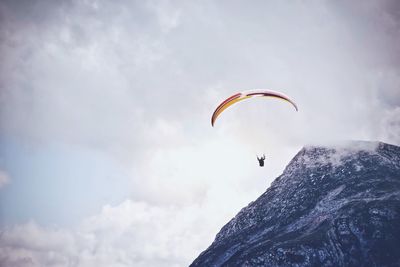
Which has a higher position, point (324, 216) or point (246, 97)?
point (324, 216)

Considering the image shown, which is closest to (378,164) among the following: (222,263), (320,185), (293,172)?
(320,185)

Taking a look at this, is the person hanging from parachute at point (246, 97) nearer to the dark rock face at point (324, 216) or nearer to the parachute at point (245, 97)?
the parachute at point (245, 97)

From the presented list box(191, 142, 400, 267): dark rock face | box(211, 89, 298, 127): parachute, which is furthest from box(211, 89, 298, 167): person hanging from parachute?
box(191, 142, 400, 267): dark rock face

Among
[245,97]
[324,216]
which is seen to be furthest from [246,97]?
[324,216]

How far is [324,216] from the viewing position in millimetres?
133125

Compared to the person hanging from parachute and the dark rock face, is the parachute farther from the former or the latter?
the dark rock face

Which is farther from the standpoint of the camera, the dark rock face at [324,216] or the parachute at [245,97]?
the dark rock face at [324,216]

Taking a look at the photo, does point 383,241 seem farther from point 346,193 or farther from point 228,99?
point 228,99

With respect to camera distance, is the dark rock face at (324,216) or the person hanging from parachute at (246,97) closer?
the person hanging from parachute at (246,97)

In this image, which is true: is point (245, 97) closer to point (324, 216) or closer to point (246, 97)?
point (246, 97)

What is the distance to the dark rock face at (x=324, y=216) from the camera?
109m

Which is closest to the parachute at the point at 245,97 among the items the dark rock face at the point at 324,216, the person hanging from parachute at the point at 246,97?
the person hanging from parachute at the point at 246,97

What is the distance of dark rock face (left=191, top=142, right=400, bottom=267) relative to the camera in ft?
356

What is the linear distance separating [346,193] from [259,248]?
48981mm
